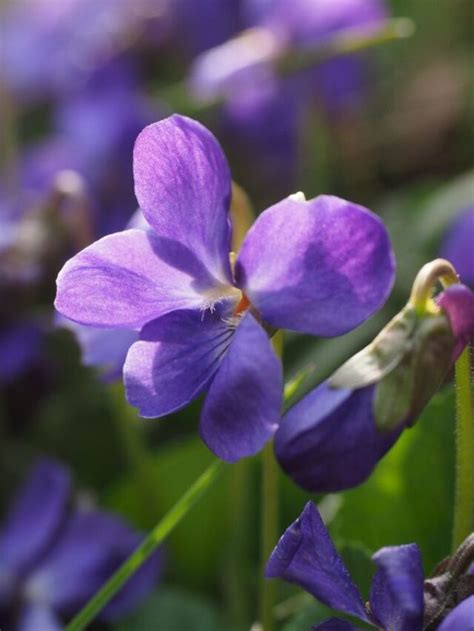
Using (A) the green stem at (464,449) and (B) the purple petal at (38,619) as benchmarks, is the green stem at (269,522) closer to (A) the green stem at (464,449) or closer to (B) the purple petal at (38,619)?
(A) the green stem at (464,449)

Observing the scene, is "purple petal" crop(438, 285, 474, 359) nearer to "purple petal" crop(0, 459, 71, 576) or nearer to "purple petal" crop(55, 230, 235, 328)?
"purple petal" crop(55, 230, 235, 328)

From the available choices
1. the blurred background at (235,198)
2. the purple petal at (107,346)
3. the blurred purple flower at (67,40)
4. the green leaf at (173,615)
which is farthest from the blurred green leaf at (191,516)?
the blurred purple flower at (67,40)

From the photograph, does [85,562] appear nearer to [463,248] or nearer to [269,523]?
[269,523]

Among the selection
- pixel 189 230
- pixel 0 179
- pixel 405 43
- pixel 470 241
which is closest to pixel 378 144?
pixel 405 43

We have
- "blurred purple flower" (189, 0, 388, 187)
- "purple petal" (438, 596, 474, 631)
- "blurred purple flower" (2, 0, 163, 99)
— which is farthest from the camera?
"blurred purple flower" (2, 0, 163, 99)

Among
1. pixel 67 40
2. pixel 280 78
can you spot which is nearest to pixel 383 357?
pixel 280 78

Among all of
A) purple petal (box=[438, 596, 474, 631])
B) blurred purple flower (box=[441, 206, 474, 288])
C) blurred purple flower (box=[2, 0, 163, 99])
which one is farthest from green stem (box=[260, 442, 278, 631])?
blurred purple flower (box=[2, 0, 163, 99])
